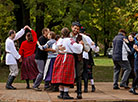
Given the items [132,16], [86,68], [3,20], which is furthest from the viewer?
[3,20]

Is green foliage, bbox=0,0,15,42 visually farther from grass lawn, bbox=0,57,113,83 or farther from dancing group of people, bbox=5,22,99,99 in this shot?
dancing group of people, bbox=5,22,99,99

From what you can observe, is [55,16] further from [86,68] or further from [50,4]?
[86,68]

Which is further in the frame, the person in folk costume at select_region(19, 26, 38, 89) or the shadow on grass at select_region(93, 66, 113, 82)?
the shadow on grass at select_region(93, 66, 113, 82)

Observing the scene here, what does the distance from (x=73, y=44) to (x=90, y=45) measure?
55.6 inches

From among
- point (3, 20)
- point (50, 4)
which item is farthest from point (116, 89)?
point (3, 20)

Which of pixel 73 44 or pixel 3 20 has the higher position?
pixel 3 20

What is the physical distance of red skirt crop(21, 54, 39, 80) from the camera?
41.9ft

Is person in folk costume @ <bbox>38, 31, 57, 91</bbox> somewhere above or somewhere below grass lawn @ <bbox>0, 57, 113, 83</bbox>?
above

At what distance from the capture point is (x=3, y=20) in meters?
29.8

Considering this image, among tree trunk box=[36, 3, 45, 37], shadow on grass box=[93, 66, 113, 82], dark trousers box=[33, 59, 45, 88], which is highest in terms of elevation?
tree trunk box=[36, 3, 45, 37]

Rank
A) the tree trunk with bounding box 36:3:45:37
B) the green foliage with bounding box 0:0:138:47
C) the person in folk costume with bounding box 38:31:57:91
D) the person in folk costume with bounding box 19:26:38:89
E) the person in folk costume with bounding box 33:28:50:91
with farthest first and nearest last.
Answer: the tree trunk with bounding box 36:3:45:37 → the green foliage with bounding box 0:0:138:47 → the person in folk costume with bounding box 19:26:38:89 → the person in folk costume with bounding box 33:28:50:91 → the person in folk costume with bounding box 38:31:57:91

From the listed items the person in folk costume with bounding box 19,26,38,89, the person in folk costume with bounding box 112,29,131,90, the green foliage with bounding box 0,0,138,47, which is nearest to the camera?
the person in folk costume with bounding box 112,29,131,90

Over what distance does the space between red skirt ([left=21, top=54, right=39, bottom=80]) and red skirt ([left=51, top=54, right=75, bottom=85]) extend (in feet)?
10.7

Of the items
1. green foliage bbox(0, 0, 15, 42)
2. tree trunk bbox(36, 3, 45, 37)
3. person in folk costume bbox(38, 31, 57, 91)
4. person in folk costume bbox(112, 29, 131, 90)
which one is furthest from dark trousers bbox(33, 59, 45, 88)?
green foliage bbox(0, 0, 15, 42)
